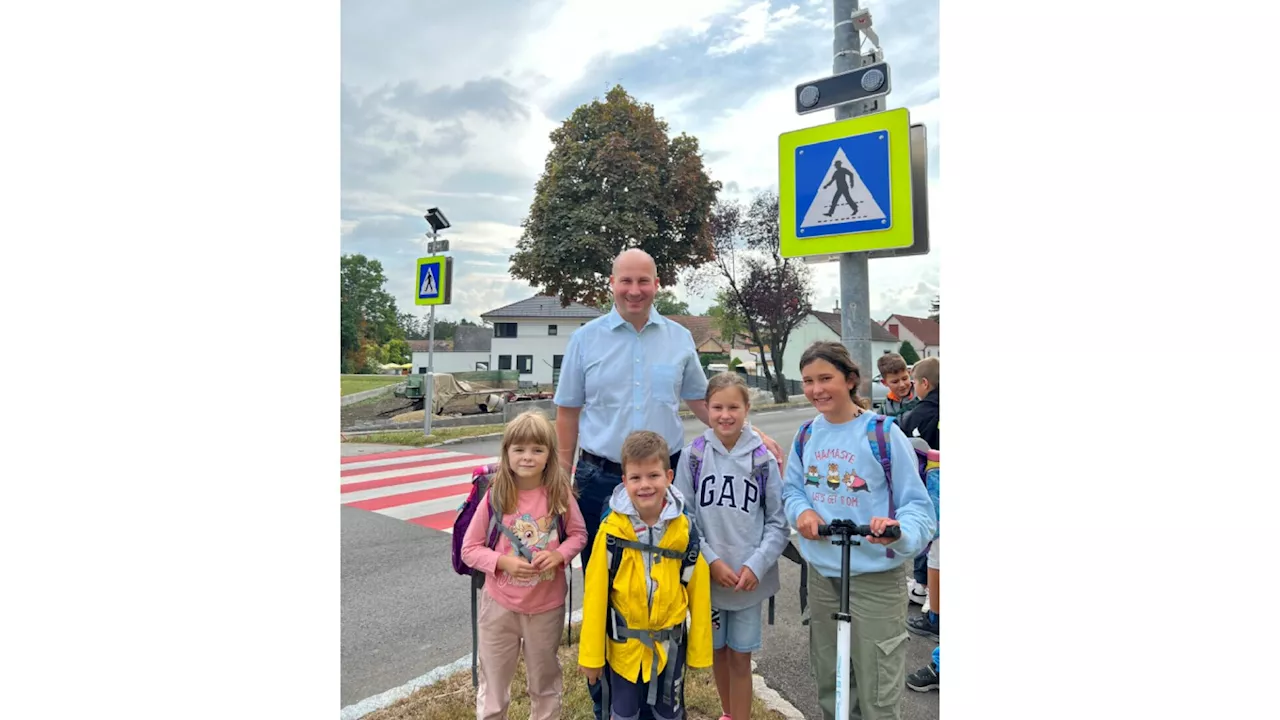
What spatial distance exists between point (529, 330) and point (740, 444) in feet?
124

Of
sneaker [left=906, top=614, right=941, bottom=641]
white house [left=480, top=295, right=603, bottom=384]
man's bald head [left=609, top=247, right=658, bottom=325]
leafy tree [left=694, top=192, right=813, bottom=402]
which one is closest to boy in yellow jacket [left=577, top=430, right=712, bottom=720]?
man's bald head [left=609, top=247, right=658, bottom=325]

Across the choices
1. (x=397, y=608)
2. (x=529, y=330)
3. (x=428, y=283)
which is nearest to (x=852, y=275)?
(x=397, y=608)

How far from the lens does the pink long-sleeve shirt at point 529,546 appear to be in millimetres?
2385

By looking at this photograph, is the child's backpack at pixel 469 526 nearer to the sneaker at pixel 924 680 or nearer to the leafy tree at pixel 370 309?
the sneaker at pixel 924 680

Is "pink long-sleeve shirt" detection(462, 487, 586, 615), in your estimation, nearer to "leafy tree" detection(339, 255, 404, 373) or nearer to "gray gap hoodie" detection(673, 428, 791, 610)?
"gray gap hoodie" detection(673, 428, 791, 610)

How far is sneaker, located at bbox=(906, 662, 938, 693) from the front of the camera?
9.40 ft

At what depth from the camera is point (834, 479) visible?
226cm

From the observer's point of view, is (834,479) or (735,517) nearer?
(834,479)

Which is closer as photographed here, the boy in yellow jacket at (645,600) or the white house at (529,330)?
the boy in yellow jacket at (645,600)

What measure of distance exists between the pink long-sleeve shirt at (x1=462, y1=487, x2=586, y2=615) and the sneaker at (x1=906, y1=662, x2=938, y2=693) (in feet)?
5.49

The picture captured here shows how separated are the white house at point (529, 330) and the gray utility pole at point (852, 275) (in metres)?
35.2

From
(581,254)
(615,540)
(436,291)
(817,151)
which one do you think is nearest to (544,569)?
(615,540)

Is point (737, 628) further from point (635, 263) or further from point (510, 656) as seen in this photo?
point (635, 263)

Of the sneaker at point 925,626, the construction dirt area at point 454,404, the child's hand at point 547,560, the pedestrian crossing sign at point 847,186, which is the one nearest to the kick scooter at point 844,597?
the child's hand at point 547,560
